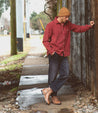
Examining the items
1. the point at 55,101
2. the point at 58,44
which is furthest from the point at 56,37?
the point at 55,101

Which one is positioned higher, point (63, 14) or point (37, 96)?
point (63, 14)

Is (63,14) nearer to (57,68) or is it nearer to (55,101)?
(57,68)

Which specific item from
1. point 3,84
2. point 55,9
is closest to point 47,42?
point 3,84

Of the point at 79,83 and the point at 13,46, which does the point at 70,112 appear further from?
the point at 13,46

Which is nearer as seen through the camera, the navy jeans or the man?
the man

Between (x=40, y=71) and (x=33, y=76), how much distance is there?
94cm

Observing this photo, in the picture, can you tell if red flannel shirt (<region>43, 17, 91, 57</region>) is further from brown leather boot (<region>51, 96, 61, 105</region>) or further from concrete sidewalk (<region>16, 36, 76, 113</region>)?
concrete sidewalk (<region>16, 36, 76, 113</region>)

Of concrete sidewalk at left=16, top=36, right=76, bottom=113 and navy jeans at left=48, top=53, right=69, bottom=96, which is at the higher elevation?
navy jeans at left=48, top=53, right=69, bottom=96

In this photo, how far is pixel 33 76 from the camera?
7691mm

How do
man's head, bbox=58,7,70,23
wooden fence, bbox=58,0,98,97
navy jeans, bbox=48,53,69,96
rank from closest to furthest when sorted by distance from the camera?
man's head, bbox=58,7,70,23
navy jeans, bbox=48,53,69,96
wooden fence, bbox=58,0,98,97

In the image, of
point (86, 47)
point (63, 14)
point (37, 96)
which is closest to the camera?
point (63, 14)

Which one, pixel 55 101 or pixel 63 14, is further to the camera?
pixel 55 101

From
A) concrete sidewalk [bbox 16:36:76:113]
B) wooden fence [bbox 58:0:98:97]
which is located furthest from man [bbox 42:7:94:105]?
wooden fence [bbox 58:0:98:97]

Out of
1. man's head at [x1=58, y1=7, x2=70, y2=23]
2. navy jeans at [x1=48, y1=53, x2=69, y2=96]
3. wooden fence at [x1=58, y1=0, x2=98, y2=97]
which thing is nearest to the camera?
man's head at [x1=58, y1=7, x2=70, y2=23]
